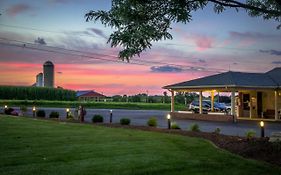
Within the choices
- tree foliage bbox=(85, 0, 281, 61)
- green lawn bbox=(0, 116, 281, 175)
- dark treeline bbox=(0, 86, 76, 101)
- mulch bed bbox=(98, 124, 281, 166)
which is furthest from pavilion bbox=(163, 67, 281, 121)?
dark treeline bbox=(0, 86, 76, 101)

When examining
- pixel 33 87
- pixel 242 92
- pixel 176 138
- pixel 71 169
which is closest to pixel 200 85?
pixel 242 92

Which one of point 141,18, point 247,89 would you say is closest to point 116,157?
point 141,18

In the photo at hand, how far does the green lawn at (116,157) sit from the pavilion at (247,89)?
19519 millimetres

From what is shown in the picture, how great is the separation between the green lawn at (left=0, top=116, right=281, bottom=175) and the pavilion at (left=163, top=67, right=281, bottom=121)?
19519mm

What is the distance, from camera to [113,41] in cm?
923

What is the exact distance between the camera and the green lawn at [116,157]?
9.89m

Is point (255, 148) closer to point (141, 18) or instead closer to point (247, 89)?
point (141, 18)

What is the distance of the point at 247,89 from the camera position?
34.2 meters

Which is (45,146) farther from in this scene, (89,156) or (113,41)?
(113,41)

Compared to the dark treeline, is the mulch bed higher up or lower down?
lower down

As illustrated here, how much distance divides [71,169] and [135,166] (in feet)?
5.29

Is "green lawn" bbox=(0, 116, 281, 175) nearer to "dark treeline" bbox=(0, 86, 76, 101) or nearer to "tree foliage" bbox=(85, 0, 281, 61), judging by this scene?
"tree foliage" bbox=(85, 0, 281, 61)

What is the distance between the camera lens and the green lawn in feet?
32.4

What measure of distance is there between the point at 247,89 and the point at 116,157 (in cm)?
2475
